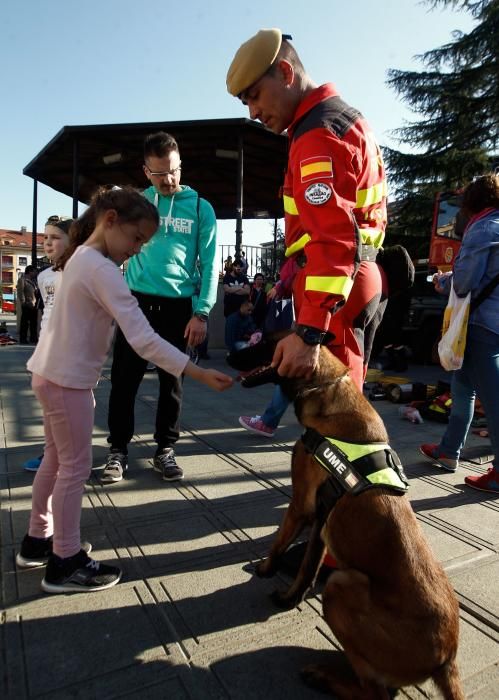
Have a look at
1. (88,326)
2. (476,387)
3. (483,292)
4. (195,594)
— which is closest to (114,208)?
(88,326)

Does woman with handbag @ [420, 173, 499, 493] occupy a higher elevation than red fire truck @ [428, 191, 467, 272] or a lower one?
lower

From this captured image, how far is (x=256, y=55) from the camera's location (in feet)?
6.22

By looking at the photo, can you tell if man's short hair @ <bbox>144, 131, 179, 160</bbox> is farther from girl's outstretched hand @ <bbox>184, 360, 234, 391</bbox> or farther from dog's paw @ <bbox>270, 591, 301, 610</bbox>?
dog's paw @ <bbox>270, 591, 301, 610</bbox>

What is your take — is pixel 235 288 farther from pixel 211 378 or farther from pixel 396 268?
pixel 211 378

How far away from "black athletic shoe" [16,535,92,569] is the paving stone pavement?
54 mm

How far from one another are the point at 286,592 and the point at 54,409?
1255 millimetres

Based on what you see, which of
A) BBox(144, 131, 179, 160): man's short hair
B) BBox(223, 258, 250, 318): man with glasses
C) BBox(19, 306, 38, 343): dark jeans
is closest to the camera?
BBox(144, 131, 179, 160): man's short hair

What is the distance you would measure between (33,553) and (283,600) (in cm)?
119

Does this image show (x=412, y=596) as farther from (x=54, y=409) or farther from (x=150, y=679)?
(x=54, y=409)

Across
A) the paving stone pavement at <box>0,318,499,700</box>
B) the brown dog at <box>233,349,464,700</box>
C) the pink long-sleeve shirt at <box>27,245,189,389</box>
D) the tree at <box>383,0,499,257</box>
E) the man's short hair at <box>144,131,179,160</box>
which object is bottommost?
the paving stone pavement at <box>0,318,499,700</box>

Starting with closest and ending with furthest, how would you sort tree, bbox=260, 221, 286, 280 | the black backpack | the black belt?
the black belt → the black backpack → tree, bbox=260, 221, 286, 280

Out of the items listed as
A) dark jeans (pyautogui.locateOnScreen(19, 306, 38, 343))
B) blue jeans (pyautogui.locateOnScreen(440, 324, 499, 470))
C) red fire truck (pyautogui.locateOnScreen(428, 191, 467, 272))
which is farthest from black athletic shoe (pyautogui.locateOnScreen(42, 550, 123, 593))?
dark jeans (pyautogui.locateOnScreen(19, 306, 38, 343))

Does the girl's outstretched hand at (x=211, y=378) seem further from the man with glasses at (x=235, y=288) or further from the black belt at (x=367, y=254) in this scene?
the man with glasses at (x=235, y=288)

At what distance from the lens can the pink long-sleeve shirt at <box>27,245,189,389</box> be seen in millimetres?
1945
